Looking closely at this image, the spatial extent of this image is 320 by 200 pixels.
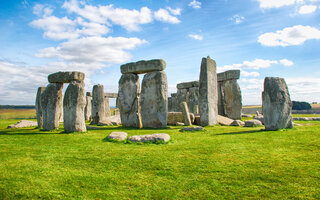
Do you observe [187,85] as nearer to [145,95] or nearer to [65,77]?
[145,95]

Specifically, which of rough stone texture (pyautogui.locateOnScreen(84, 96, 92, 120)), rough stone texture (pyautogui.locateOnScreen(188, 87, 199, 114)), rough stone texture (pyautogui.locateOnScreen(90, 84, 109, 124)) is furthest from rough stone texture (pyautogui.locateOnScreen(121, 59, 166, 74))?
rough stone texture (pyautogui.locateOnScreen(84, 96, 92, 120))

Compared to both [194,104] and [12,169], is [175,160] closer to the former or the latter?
[12,169]

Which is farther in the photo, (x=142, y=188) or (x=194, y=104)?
(x=194, y=104)

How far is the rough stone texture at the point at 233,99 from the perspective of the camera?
15391 mm

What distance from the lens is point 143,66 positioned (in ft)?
35.1

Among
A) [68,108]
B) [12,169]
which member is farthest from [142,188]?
[68,108]

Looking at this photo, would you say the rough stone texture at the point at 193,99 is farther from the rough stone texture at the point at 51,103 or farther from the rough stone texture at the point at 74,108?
the rough stone texture at the point at 74,108

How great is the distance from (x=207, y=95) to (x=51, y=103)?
6966mm

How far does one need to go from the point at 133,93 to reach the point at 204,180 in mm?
8376

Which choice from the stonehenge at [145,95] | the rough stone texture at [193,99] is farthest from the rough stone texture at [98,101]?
the rough stone texture at [193,99]

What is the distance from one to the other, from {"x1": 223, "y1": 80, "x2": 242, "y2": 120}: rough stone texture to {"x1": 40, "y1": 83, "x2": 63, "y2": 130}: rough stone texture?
11.2m

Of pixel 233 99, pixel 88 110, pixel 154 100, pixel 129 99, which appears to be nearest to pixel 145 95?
pixel 154 100

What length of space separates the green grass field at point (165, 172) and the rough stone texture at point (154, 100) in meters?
5.20

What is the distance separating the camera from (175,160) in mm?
4047
